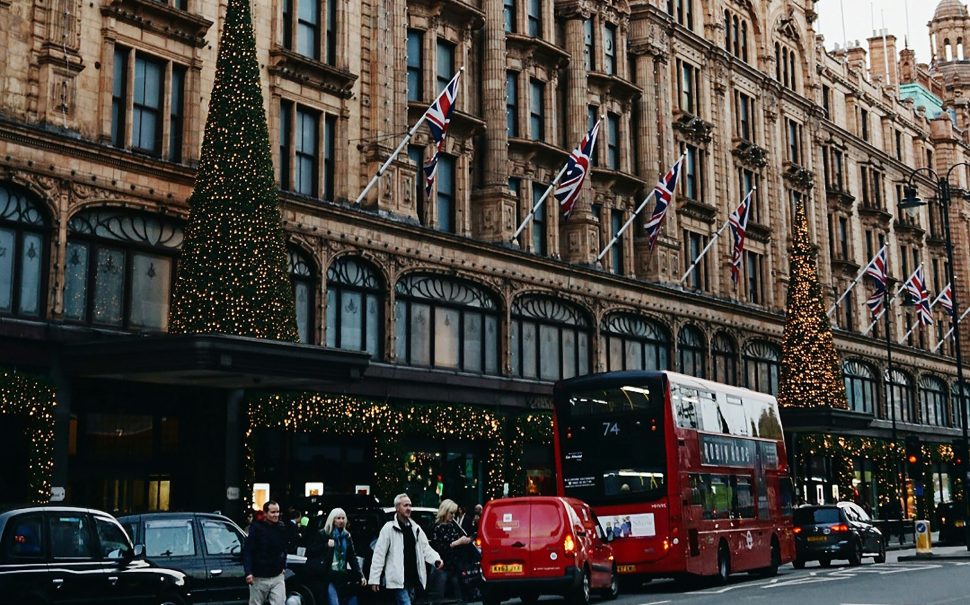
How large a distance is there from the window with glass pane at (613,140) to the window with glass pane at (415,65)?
11131mm

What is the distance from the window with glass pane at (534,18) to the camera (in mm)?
43688

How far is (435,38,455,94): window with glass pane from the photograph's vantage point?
39.3 meters

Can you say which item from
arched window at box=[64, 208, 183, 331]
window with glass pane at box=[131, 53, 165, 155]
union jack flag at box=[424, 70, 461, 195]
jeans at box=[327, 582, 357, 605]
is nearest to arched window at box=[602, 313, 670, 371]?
union jack flag at box=[424, 70, 461, 195]

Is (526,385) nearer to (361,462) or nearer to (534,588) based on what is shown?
(361,462)

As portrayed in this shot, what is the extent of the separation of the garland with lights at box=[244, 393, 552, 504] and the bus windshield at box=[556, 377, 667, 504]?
318 inches

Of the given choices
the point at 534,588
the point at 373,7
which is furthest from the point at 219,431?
the point at 373,7

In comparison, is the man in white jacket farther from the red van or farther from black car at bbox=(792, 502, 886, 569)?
black car at bbox=(792, 502, 886, 569)

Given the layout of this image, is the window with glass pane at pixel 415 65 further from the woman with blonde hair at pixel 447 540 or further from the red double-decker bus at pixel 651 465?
the woman with blonde hair at pixel 447 540

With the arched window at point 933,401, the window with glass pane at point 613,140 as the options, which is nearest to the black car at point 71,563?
the window with glass pane at point 613,140

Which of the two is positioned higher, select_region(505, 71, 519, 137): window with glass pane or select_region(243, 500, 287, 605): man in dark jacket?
select_region(505, 71, 519, 137): window with glass pane

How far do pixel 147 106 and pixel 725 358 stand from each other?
3079 cm

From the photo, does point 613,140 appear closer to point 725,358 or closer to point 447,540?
point 725,358

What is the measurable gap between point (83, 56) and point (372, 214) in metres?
9.60

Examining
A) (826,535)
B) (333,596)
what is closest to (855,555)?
(826,535)
